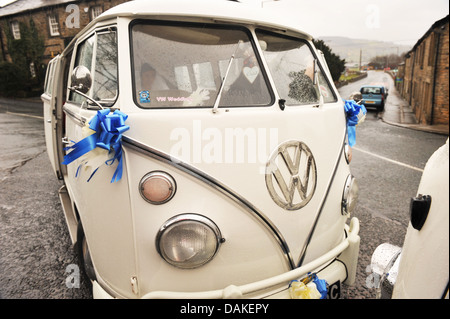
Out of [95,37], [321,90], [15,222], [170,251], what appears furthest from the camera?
[15,222]

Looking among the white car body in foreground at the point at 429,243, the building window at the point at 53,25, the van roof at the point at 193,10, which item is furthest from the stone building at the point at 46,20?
the white car body in foreground at the point at 429,243

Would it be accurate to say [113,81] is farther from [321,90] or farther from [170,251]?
[321,90]

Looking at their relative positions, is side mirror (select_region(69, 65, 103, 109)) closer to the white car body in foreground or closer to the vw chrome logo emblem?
the vw chrome logo emblem

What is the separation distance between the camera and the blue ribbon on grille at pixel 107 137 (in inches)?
63.3

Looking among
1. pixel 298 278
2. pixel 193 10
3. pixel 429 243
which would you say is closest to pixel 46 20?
pixel 193 10

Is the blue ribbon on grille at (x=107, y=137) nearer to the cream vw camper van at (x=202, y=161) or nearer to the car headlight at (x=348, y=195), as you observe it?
the cream vw camper van at (x=202, y=161)

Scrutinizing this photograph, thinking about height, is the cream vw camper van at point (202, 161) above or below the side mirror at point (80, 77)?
below

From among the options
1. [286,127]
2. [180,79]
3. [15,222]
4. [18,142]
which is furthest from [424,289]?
[18,142]

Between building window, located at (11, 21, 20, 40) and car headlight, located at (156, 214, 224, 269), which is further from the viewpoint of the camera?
building window, located at (11, 21, 20, 40)

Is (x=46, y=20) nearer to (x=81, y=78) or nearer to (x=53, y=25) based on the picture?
(x=53, y=25)

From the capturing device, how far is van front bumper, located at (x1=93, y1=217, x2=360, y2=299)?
68.2 inches

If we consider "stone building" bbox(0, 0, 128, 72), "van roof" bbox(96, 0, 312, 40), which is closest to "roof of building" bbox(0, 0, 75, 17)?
"stone building" bbox(0, 0, 128, 72)
